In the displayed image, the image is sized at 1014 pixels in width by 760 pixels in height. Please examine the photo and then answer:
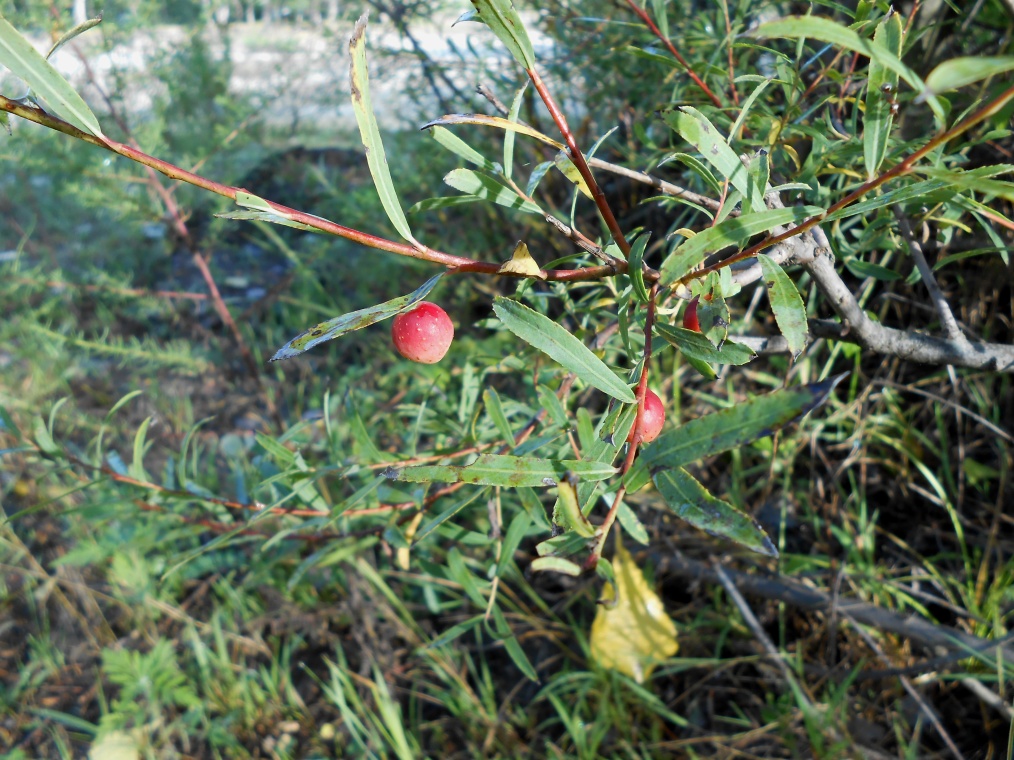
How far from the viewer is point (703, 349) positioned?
1.70 feet

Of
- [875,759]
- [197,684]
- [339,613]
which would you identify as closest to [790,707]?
[875,759]

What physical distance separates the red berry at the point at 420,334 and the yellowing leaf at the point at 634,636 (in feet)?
2.90

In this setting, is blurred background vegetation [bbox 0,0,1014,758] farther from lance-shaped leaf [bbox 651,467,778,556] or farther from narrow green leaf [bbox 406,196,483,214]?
lance-shaped leaf [bbox 651,467,778,556]

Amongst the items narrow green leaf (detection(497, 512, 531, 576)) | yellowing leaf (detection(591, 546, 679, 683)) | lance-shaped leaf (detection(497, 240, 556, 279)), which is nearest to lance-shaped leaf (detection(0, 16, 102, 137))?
lance-shaped leaf (detection(497, 240, 556, 279))

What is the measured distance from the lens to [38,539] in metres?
2.03

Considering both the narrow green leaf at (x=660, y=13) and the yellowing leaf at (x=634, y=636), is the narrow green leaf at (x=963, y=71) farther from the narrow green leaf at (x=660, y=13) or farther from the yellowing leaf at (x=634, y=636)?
the yellowing leaf at (x=634, y=636)

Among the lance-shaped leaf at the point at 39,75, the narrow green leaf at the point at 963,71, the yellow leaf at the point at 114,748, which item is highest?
the lance-shaped leaf at the point at 39,75

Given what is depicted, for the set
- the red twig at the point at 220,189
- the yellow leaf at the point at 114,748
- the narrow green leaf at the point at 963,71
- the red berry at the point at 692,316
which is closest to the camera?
the narrow green leaf at the point at 963,71

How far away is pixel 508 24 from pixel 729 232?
199 mm

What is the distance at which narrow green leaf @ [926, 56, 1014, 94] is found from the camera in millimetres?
297

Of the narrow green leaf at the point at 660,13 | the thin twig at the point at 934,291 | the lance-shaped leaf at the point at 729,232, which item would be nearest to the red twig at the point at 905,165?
the lance-shaped leaf at the point at 729,232

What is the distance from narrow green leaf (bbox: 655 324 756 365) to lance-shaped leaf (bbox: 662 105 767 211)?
113mm

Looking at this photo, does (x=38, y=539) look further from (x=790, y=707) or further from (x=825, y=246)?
(x=825, y=246)

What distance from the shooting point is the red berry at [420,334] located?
566 millimetres
